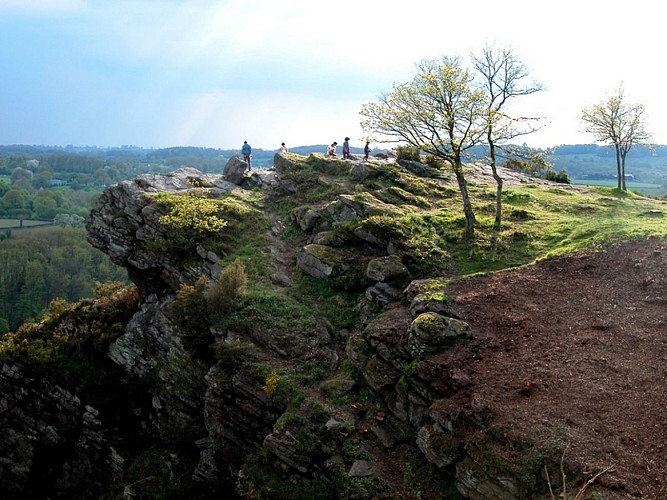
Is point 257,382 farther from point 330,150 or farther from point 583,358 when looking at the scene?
point 330,150

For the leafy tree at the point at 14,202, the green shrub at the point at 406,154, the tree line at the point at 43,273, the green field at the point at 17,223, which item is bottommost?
the tree line at the point at 43,273

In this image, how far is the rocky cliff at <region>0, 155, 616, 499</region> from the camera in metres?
12.8

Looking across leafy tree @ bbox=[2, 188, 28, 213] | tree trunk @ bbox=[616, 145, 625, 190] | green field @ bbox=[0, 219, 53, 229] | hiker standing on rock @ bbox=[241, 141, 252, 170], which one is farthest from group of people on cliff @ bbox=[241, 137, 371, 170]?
leafy tree @ bbox=[2, 188, 28, 213]

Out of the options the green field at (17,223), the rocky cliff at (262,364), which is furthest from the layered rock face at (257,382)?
the green field at (17,223)

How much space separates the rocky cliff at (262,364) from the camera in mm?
12844

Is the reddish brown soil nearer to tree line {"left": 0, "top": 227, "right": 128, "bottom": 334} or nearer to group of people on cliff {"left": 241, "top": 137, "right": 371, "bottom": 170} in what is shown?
group of people on cliff {"left": 241, "top": 137, "right": 371, "bottom": 170}

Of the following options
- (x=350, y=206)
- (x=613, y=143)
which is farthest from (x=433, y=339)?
(x=613, y=143)

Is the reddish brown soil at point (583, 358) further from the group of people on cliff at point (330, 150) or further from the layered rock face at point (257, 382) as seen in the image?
the group of people on cliff at point (330, 150)

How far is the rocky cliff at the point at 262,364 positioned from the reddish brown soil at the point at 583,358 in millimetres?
746

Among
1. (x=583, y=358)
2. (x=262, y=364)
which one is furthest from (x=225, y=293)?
(x=583, y=358)

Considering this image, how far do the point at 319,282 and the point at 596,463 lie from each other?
12687 millimetres

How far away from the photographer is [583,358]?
13.0m

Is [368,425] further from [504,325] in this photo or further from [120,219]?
[120,219]

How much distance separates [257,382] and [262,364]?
72 cm
